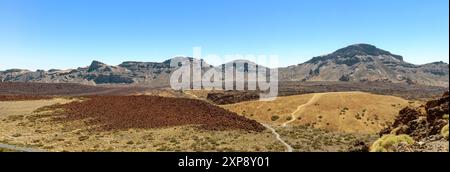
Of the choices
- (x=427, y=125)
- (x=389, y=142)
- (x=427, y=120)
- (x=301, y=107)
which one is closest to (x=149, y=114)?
(x=301, y=107)

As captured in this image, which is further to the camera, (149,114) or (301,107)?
(301,107)

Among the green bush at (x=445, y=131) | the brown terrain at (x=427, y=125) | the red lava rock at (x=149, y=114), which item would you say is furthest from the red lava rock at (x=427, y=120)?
the red lava rock at (x=149, y=114)

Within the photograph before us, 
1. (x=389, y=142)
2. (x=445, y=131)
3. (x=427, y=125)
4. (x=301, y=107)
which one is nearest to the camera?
(x=445, y=131)

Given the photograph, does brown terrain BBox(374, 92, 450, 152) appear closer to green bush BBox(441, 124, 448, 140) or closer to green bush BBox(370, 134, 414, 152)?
green bush BBox(441, 124, 448, 140)

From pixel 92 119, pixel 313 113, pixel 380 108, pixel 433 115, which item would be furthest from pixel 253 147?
pixel 380 108

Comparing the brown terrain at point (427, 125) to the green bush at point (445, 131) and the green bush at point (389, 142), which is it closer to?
the green bush at point (445, 131)

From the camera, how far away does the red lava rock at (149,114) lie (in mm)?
50344

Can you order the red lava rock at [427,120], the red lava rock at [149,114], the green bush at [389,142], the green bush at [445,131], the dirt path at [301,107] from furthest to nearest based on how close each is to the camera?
1. the dirt path at [301,107]
2. the red lava rock at [149,114]
3. the red lava rock at [427,120]
4. the green bush at [389,142]
5. the green bush at [445,131]

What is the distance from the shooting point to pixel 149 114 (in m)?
54.5

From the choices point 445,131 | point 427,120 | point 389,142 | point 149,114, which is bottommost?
point 149,114

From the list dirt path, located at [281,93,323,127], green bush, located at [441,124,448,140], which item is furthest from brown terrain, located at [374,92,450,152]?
dirt path, located at [281,93,323,127]

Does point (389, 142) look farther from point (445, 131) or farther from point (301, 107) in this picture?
point (301, 107)
